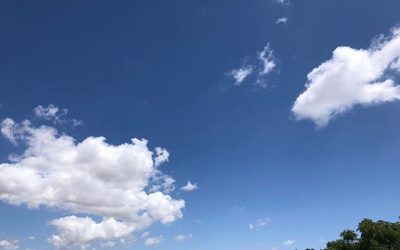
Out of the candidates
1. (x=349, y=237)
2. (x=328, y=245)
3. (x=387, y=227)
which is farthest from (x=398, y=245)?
(x=328, y=245)

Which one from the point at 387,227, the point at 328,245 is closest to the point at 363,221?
the point at 387,227

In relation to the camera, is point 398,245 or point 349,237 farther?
point 349,237

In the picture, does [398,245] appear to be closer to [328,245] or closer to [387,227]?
[387,227]

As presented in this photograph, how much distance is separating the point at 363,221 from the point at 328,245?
47.2 feet

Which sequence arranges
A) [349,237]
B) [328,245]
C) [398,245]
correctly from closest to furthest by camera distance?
[398,245] < [349,237] < [328,245]

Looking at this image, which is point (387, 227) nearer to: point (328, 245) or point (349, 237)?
point (349, 237)

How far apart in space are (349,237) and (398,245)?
1063cm

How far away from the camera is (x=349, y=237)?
88.3m

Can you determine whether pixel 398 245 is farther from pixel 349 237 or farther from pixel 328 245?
pixel 328 245

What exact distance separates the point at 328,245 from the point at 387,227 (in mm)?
17054

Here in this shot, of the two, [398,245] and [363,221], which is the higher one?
[363,221]

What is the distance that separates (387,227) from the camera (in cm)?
Answer: 8106

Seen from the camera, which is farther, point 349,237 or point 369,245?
point 349,237

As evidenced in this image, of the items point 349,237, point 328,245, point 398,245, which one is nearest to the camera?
point 398,245
